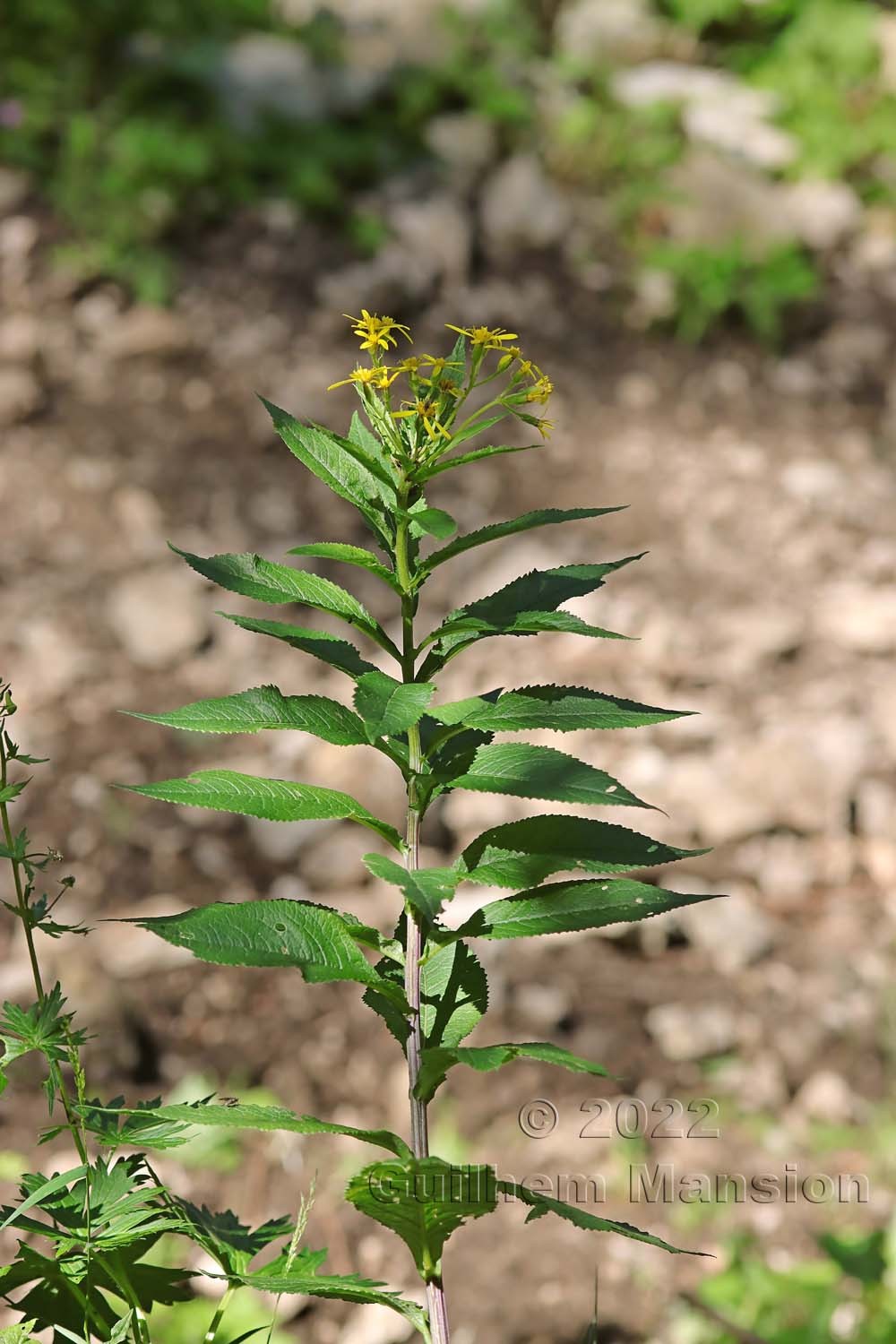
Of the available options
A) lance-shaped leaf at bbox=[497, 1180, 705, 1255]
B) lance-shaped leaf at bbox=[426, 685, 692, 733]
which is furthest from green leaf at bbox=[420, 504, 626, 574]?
lance-shaped leaf at bbox=[497, 1180, 705, 1255]

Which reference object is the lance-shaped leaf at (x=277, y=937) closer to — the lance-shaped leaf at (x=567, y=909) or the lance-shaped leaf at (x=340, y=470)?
the lance-shaped leaf at (x=567, y=909)

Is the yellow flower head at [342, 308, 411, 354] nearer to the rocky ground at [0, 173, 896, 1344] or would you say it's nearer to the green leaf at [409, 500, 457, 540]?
the green leaf at [409, 500, 457, 540]

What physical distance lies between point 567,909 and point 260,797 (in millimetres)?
248

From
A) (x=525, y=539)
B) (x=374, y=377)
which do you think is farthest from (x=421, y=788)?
(x=525, y=539)

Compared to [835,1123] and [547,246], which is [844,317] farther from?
[835,1123]

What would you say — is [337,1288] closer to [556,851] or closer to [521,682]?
[556,851]

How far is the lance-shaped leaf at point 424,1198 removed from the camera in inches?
35.5

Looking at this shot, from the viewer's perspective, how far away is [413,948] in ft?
3.28

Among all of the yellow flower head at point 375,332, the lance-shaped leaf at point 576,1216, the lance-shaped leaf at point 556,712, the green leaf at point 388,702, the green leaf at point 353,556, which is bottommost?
the lance-shaped leaf at point 576,1216

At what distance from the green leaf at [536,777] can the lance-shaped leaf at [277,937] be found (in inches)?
5.6

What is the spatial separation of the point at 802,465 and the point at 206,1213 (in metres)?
3.82

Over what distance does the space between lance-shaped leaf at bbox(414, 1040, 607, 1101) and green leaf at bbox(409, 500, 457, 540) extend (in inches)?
14.0

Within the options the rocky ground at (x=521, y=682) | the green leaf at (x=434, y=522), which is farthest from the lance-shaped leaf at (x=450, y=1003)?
the rocky ground at (x=521, y=682)

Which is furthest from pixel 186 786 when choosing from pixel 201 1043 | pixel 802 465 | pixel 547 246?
pixel 547 246
